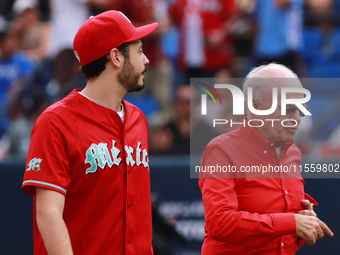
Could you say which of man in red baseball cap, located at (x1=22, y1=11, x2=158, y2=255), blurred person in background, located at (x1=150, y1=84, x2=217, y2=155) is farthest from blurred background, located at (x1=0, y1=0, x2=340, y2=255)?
man in red baseball cap, located at (x1=22, y1=11, x2=158, y2=255)

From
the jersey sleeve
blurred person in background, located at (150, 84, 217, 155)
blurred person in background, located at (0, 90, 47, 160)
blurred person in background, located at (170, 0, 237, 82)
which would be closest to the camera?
the jersey sleeve

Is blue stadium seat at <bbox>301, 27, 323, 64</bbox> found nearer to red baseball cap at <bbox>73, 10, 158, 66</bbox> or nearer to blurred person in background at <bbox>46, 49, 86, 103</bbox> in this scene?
blurred person in background at <bbox>46, 49, 86, 103</bbox>

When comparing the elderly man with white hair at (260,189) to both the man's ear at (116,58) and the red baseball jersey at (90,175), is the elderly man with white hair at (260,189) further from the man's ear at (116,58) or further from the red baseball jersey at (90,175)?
the man's ear at (116,58)

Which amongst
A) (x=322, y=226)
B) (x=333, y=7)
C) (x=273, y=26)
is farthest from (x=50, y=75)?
(x=322, y=226)

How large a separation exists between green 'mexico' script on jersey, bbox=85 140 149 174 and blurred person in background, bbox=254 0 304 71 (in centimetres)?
444

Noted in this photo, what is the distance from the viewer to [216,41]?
7.52 meters

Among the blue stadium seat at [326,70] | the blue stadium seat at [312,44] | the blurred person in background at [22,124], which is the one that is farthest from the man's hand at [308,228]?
the blue stadium seat at [312,44]

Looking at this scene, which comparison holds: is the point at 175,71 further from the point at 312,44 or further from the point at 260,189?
the point at 260,189

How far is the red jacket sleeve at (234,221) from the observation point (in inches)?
107

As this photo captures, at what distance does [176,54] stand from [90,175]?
17.1 ft

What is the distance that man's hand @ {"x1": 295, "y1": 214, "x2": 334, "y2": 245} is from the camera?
2.74 metres

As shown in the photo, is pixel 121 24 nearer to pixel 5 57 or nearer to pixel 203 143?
pixel 203 143

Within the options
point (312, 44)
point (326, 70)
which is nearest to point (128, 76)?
point (326, 70)

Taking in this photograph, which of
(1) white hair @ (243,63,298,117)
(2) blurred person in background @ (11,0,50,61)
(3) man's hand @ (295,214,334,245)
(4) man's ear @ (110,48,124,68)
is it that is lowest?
(3) man's hand @ (295,214,334,245)
